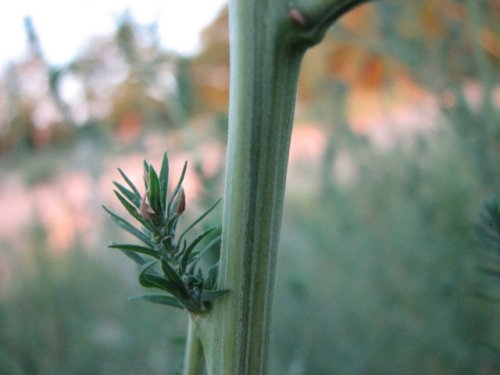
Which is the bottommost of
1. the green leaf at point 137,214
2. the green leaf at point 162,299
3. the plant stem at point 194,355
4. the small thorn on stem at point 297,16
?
the plant stem at point 194,355

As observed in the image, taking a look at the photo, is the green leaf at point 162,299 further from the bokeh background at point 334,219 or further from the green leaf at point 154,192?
the bokeh background at point 334,219

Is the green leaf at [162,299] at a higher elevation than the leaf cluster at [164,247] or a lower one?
lower

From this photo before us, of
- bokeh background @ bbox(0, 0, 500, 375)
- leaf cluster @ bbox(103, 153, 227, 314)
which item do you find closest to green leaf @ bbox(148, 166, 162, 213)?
leaf cluster @ bbox(103, 153, 227, 314)

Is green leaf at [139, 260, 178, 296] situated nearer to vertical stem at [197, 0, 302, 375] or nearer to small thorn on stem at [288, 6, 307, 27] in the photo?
vertical stem at [197, 0, 302, 375]

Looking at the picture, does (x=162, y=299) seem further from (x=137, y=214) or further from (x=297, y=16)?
(x=297, y=16)

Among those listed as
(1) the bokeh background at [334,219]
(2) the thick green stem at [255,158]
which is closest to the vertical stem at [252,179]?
(2) the thick green stem at [255,158]

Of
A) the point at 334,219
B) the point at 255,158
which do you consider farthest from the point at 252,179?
the point at 334,219

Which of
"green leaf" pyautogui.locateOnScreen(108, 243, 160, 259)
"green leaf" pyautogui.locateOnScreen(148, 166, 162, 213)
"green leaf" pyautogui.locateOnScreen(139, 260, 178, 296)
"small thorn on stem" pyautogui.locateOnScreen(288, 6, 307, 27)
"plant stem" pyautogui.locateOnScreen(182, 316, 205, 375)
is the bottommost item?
"plant stem" pyautogui.locateOnScreen(182, 316, 205, 375)
